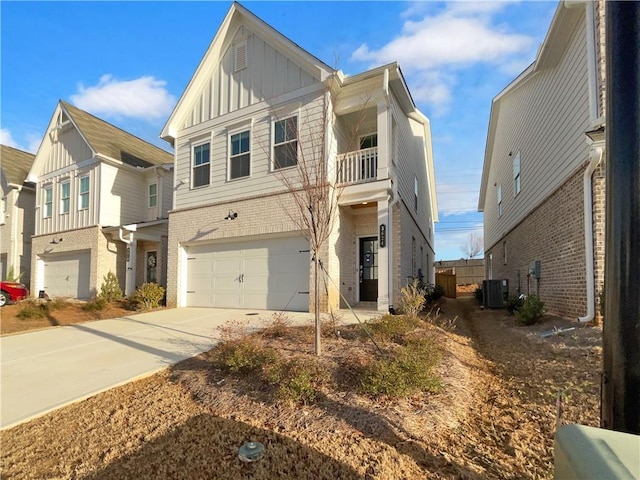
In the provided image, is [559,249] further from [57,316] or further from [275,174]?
[57,316]

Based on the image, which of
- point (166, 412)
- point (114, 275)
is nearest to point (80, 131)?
A: point (114, 275)

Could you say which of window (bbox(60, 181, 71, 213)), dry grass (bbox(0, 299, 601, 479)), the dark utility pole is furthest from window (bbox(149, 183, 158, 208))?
the dark utility pole

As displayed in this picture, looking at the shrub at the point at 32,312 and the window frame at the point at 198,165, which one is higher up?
the window frame at the point at 198,165

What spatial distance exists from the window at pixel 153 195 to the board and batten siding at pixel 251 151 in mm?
4547

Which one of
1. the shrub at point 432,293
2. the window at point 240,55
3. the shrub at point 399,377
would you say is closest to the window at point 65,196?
the window at point 240,55

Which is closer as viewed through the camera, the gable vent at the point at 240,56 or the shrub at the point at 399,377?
the shrub at the point at 399,377

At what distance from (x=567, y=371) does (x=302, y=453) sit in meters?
3.75

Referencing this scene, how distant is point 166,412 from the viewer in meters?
3.81

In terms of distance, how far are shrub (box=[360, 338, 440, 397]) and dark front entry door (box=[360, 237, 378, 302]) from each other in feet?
21.9

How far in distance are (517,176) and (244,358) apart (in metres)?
12.6

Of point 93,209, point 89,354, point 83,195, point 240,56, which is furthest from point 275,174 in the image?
point 83,195

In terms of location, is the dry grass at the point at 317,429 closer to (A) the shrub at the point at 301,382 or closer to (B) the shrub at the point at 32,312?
(A) the shrub at the point at 301,382

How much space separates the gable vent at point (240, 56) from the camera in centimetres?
1153

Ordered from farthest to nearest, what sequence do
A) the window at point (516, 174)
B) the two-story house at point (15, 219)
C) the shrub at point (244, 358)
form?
the two-story house at point (15, 219) < the window at point (516, 174) < the shrub at point (244, 358)
